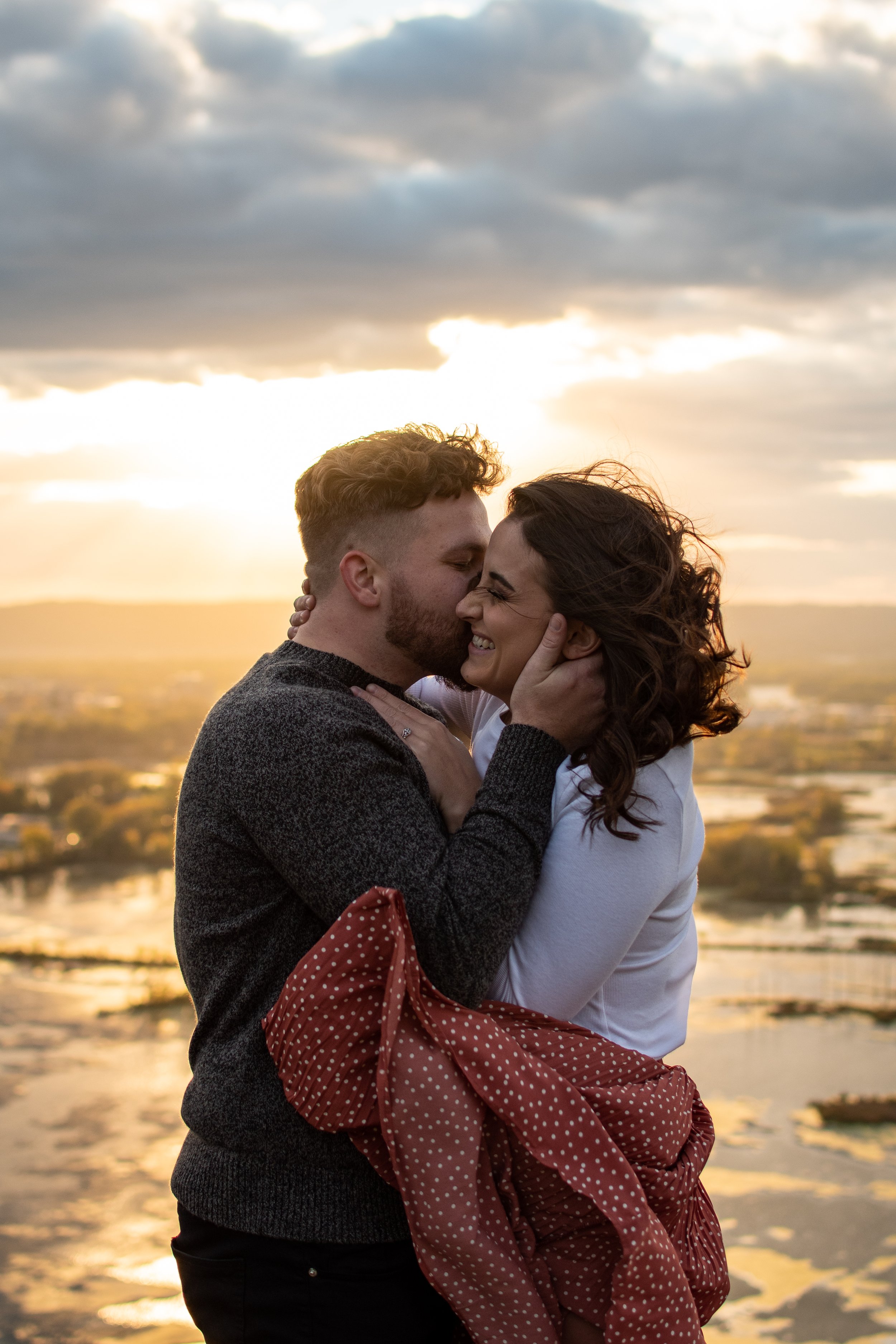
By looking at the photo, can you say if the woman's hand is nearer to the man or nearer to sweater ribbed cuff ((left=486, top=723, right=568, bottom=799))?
the man

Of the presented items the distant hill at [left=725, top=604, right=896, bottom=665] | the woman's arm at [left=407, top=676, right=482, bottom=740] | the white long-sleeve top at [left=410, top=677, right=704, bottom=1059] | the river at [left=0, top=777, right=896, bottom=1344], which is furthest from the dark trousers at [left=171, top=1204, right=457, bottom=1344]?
the distant hill at [left=725, top=604, right=896, bottom=665]

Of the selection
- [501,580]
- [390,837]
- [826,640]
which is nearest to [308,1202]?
[390,837]

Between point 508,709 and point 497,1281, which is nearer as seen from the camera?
point 497,1281

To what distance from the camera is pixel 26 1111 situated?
87.8 ft

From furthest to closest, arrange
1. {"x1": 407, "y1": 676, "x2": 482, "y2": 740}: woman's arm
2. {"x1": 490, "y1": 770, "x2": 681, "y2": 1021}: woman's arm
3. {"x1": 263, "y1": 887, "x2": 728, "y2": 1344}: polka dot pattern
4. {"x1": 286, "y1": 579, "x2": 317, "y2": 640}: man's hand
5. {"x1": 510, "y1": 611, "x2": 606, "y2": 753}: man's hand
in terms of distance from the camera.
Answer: {"x1": 407, "y1": 676, "x2": 482, "y2": 740}: woman's arm → {"x1": 286, "y1": 579, "x2": 317, "y2": 640}: man's hand → {"x1": 510, "y1": 611, "x2": 606, "y2": 753}: man's hand → {"x1": 490, "y1": 770, "x2": 681, "y2": 1021}: woman's arm → {"x1": 263, "y1": 887, "x2": 728, "y2": 1344}: polka dot pattern

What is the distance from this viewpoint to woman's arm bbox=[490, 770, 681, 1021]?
1918 millimetres

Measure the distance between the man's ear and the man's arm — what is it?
1.26ft

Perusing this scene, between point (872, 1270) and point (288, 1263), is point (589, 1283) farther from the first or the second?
point (872, 1270)

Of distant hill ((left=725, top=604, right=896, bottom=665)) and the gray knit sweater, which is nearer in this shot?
the gray knit sweater

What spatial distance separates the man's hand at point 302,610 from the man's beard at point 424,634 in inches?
9.0

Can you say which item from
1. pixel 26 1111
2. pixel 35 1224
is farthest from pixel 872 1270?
pixel 26 1111

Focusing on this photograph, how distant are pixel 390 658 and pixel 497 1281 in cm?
114

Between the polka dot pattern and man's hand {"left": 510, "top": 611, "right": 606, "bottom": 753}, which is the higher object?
man's hand {"left": 510, "top": 611, "right": 606, "bottom": 753}

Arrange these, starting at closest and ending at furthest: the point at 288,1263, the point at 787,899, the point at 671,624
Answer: the point at 288,1263 < the point at 671,624 < the point at 787,899
